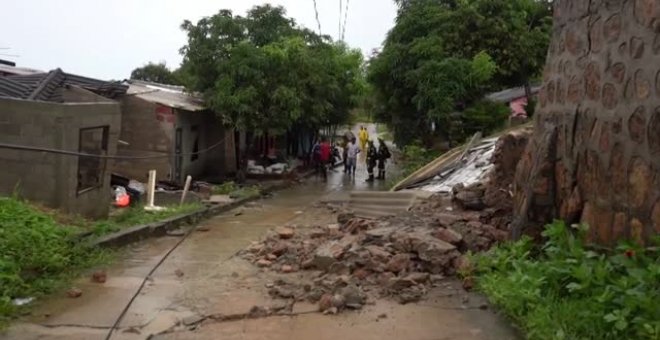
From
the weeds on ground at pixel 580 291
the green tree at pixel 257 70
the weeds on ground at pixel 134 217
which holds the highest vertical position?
the green tree at pixel 257 70

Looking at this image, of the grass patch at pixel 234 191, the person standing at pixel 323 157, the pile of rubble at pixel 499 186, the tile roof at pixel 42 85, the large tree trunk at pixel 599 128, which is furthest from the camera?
the person standing at pixel 323 157

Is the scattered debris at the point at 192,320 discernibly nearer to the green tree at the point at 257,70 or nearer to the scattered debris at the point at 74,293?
the scattered debris at the point at 74,293

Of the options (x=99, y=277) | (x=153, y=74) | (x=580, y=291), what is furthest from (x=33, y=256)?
(x=153, y=74)

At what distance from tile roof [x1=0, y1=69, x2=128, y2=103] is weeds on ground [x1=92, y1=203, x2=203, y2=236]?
2.94 m

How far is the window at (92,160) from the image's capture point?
10.9m

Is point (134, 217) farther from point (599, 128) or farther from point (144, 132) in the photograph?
point (599, 128)

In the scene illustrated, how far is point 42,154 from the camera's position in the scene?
9.86m

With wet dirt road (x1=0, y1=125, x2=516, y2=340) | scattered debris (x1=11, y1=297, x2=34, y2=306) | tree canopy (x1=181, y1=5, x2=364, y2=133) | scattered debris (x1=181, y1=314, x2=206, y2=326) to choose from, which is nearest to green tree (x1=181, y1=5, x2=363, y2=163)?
tree canopy (x1=181, y1=5, x2=364, y2=133)

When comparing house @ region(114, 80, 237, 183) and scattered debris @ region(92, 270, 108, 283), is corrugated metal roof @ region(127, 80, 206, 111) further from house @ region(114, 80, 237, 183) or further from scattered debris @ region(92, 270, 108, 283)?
scattered debris @ region(92, 270, 108, 283)

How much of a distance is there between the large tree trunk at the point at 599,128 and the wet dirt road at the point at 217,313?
1225mm

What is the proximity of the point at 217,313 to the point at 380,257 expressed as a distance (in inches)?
76.1

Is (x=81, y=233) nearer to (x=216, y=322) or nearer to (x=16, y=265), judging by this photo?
(x=16, y=265)

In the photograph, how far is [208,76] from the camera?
2006cm

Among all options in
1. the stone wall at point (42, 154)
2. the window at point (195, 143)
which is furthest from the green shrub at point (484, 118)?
the stone wall at point (42, 154)
